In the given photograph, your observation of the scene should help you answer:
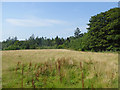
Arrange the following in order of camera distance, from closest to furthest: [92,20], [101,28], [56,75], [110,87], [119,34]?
1. [110,87]
2. [56,75]
3. [119,34]
4. [101,28]
5. [92,20]

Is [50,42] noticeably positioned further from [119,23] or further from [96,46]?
[119,23]

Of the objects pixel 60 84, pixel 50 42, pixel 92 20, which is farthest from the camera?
pixel 50 42

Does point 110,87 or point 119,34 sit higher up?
point 119,34

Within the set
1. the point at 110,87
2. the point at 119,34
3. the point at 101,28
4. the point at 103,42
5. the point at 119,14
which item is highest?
the point at 119,14

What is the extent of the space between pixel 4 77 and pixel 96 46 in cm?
2180

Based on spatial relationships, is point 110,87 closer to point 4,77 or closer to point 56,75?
point 56,75

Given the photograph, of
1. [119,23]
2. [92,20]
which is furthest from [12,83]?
[92,20]

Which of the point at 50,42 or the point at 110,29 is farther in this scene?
the point at 50,42

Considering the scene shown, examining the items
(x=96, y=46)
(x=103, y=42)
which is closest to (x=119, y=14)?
(x=103, y=42)

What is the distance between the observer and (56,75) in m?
3.42

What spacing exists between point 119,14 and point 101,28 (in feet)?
13.8

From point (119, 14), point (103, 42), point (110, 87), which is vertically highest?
point (119, 14)

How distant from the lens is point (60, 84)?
2.72 m

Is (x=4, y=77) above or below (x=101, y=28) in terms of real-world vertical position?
below
